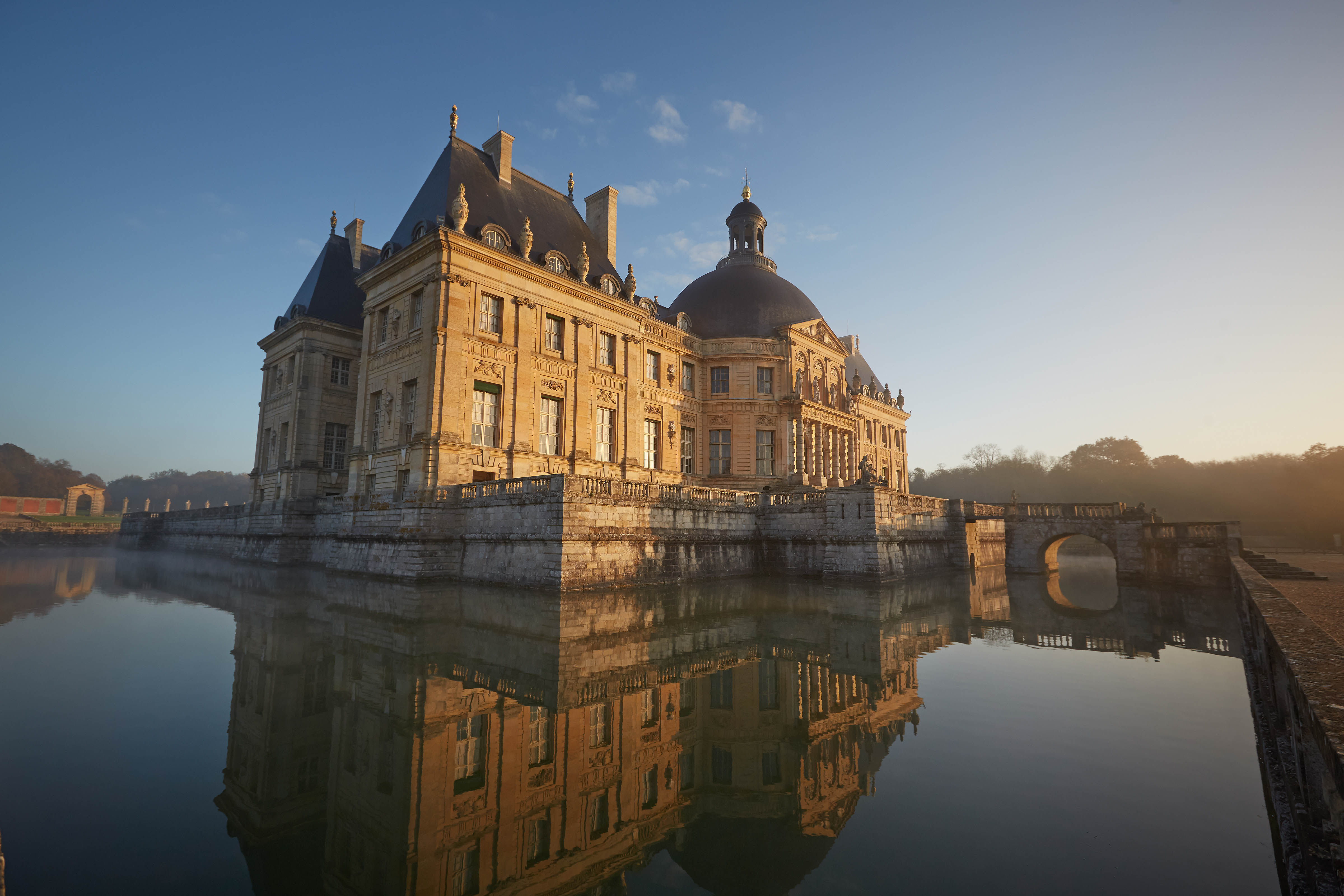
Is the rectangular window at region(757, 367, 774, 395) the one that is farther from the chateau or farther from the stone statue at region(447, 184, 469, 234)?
the stone statue at region(447, 184, 469, 234)

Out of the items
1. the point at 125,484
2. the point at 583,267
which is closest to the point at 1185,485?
the point at 583,267

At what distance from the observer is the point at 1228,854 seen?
4.54 metres

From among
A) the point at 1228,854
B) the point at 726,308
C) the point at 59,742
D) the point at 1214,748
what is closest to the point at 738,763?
the point at 1228,854

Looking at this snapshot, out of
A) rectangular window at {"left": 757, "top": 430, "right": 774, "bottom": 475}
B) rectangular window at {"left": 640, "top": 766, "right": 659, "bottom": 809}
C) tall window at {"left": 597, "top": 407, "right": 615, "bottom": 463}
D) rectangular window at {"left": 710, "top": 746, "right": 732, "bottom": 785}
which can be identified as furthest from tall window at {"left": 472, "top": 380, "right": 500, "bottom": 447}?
rectangular window at {"left": 640, "top": 766, "right": 659, "bottom": 809}

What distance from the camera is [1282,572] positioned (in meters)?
19.3

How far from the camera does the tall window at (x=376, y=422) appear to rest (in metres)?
25.4

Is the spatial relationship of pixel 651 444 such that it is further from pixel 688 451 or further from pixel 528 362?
pixel 528 362

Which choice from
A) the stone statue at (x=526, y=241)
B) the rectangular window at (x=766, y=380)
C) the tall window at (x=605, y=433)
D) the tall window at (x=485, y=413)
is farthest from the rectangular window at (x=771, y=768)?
the rectangular window at (x=766, y=380)

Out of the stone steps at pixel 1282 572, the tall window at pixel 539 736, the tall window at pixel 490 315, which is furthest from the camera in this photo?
the tall window at pixel 490 315

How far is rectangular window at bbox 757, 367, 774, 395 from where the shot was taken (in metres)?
35.9

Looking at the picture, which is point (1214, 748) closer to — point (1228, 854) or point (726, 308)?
point (1228, 854)

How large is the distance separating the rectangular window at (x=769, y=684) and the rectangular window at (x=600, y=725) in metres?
2.13

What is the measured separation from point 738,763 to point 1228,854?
399cm

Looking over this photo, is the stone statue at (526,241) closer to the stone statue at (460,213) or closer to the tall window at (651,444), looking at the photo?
the stone statue at (460,213)
